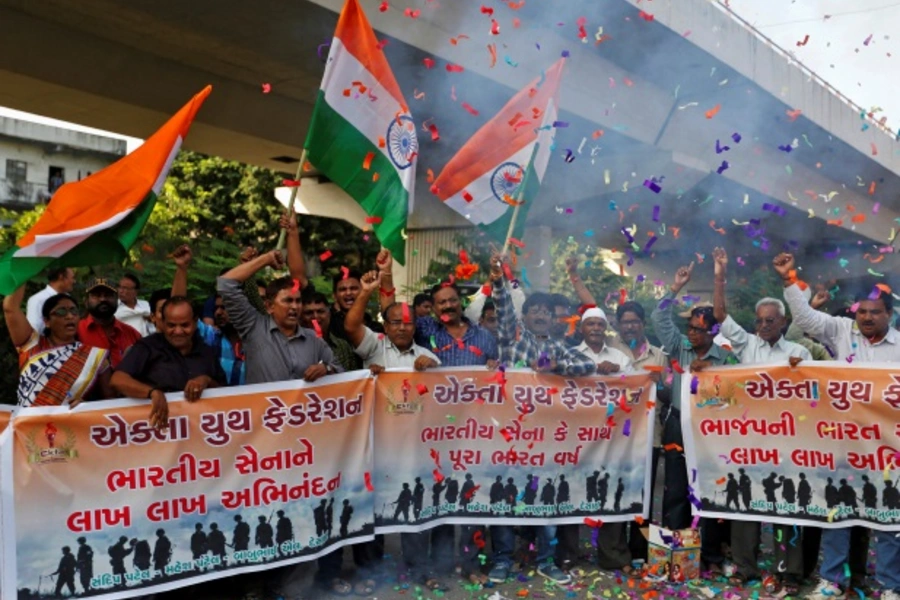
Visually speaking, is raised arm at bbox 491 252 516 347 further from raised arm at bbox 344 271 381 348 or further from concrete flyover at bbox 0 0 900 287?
concrete flyover at bbox 0 0 900 287

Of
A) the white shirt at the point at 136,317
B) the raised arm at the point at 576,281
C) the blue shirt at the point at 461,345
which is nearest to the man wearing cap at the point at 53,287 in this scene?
the white shirt at the point at 136,317

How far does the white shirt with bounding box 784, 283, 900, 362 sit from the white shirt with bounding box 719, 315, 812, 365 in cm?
Result: 17

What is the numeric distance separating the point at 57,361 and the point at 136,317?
266cm

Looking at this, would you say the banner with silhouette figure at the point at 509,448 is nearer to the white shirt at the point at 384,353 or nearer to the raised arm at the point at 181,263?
the white shirt at the point at 384,353

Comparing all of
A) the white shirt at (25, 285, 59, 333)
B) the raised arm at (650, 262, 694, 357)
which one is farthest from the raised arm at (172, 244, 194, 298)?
the raised arm at (650, 262, 694, 357)

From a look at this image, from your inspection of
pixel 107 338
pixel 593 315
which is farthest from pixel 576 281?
pixel 107 338

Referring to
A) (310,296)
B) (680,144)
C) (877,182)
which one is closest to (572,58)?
(680,144)

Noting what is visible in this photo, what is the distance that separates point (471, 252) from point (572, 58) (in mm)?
4853

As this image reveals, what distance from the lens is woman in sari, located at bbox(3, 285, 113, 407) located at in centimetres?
450

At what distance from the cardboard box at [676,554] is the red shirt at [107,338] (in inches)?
136

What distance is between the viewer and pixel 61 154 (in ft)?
120

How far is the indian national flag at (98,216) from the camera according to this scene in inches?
181

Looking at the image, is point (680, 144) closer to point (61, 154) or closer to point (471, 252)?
point (471, 252)

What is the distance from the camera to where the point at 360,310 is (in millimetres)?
5336
